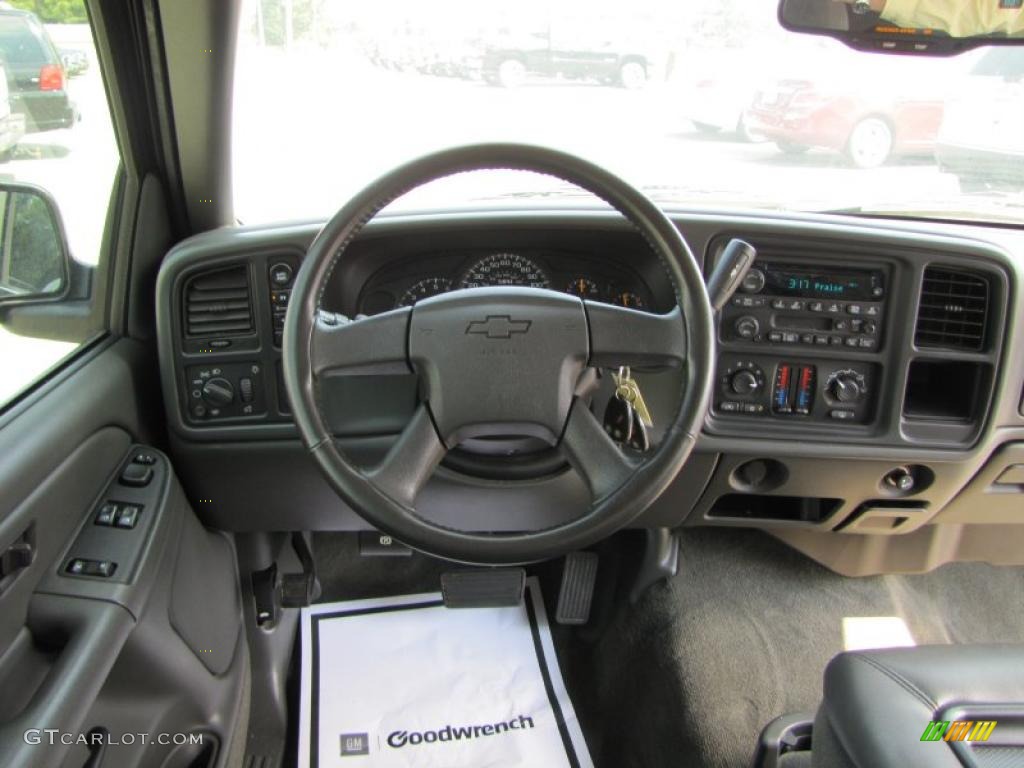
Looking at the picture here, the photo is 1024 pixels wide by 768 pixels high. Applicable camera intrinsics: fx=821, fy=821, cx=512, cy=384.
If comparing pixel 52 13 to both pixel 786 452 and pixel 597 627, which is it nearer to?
pixel 786 452

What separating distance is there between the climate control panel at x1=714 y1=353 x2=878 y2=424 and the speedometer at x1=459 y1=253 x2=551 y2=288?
0.40 meters

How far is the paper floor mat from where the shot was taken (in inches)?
70.2

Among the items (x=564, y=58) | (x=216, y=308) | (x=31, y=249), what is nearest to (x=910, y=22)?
(x=564, y=58)

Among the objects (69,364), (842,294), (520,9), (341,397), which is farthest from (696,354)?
(69,364)

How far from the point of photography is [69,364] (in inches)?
57.0

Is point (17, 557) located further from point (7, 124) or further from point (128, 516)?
point (7, 124)

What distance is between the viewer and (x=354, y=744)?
1.80 metres

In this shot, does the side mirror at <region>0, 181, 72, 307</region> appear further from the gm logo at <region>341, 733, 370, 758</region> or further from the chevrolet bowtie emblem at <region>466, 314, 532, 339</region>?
the gm logo at <region>341, 733, 370, 758</region>

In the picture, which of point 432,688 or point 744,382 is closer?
point 744,382

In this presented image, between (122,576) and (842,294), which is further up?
(842,294)

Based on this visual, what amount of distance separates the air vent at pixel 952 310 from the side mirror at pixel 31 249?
164cm

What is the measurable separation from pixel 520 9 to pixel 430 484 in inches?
36.5

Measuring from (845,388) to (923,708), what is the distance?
2.11 ft

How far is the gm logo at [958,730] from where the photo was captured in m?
1.11
